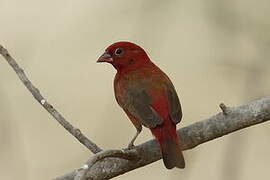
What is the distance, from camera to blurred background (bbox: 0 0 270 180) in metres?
5.05

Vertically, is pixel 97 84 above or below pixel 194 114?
above

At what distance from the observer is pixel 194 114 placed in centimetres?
567

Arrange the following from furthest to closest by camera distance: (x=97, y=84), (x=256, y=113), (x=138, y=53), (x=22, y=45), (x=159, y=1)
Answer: (x=97, y=84) → (x=22, y=45) → (x=138, y=53) → (x=159, y=1) → (x=256, y=113)

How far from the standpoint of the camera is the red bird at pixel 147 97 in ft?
12.8

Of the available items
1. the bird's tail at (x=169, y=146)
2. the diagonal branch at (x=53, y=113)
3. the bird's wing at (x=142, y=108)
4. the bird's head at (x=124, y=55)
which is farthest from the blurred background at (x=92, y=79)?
the diagonal branch at (x=53, y=113)

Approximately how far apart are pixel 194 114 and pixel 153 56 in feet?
1.58

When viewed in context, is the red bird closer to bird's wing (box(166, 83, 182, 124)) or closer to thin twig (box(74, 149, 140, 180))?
bird's wing (box(166, 83, 182, 124))

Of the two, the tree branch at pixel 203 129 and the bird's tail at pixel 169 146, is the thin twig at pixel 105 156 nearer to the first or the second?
the tree branch at pixel 203 129

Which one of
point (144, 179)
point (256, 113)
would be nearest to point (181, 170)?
Answer: point (256, 113)

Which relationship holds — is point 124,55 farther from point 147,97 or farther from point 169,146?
point 169,146

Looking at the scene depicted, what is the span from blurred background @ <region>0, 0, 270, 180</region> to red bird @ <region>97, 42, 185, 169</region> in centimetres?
22

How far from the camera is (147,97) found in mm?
4184

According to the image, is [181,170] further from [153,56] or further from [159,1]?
[153,56]

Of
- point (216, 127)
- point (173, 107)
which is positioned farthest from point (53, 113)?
point (216, 127)
